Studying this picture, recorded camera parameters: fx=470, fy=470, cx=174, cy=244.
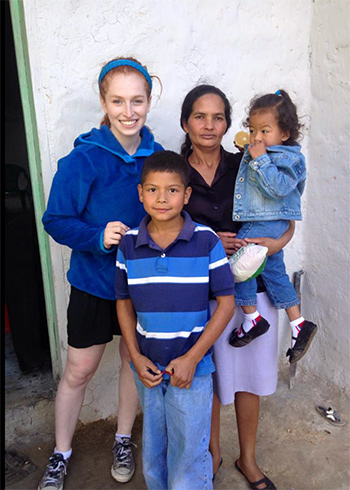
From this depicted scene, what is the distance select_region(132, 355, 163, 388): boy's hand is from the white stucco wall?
3.06 ft

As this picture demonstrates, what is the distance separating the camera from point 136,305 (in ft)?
5.91

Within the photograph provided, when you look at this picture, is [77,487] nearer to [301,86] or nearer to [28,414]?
[28,414]

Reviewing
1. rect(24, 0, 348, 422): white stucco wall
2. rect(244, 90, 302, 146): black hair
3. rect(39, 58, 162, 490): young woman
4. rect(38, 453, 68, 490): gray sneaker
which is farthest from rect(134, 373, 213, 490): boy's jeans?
rect(244, 90, 302, 146): black hair

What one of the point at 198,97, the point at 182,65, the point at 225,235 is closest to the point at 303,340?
the point at 225,235

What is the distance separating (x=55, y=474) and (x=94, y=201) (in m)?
1.37

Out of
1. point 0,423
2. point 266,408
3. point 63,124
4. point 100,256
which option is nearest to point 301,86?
point 63,124

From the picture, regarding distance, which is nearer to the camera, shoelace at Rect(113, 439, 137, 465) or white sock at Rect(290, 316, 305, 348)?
white sock at Rect(290, 316, 305, 348)

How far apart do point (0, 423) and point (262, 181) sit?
5.52ft

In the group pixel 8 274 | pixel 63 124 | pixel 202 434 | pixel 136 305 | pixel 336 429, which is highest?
pixel 63 124

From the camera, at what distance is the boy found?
1.75 metres

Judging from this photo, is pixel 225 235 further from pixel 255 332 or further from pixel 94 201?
pixel 94 201

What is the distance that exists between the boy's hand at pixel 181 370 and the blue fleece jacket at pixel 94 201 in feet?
1.57

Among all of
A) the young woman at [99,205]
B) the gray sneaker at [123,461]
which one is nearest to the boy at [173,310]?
the young woman at [99,205]

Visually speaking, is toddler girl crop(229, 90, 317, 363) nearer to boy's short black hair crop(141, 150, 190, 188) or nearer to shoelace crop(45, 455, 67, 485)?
boy's short black hair crop(141, 150, 190, 188)
